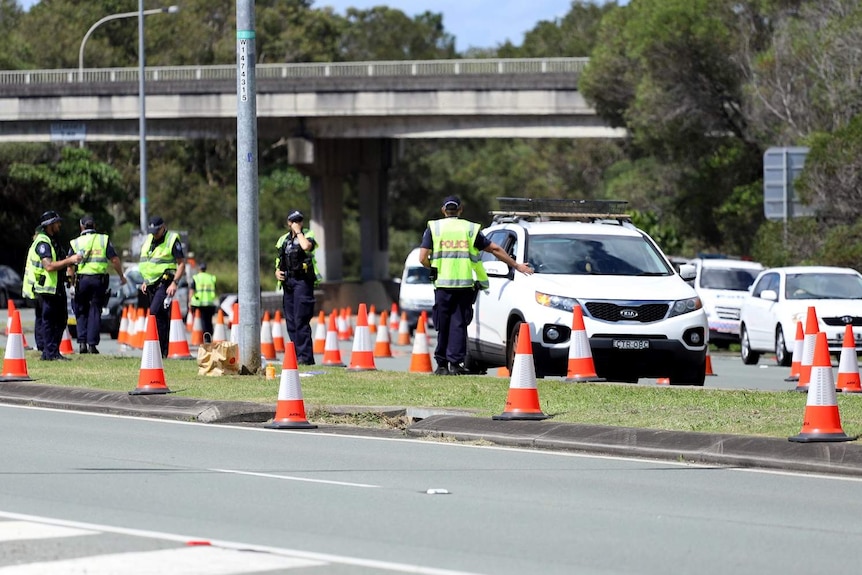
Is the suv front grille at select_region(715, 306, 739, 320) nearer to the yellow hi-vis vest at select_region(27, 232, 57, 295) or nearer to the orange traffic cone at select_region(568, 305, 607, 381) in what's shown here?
the yellow hi-vis vest at select_region(27, 232, 57, 295)

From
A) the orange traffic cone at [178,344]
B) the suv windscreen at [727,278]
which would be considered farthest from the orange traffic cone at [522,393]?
the suv windscreen at [727,278]

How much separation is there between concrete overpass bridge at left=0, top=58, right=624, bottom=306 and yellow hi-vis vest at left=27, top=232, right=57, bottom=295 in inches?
1480

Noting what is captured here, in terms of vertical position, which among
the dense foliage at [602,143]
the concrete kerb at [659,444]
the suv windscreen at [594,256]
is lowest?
the concrete kerb at [659,444]

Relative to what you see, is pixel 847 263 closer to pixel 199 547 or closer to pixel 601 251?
pixel 601 251

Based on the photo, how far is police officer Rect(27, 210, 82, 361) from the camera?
72.2ft

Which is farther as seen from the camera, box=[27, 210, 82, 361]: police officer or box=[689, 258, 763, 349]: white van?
box=[689, 258, 763, 349]: white van

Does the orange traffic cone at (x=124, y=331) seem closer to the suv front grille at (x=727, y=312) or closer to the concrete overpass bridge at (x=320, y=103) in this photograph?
the suv front grille at (x=727, y=312)

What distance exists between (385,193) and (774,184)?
3987cm

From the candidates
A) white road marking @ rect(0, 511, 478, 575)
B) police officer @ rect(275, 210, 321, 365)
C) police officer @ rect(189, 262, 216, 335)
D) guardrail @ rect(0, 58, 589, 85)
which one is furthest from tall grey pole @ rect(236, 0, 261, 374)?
guardrail @ rect(0, 58, 589, 85)

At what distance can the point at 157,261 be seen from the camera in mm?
21906

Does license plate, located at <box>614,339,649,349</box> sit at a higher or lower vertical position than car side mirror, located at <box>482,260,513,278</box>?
lower

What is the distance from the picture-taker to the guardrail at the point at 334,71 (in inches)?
2327

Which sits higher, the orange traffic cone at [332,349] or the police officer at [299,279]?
the police officer at [299,279]

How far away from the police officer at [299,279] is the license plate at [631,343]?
177 inches
